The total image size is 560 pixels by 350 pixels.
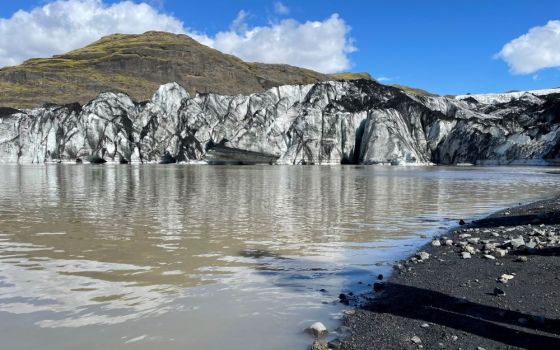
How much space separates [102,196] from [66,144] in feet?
283

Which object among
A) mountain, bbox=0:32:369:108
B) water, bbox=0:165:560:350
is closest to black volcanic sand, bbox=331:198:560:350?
water, bbox=0:165:560:350

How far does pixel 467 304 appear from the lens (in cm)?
746

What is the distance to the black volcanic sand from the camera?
241 inches

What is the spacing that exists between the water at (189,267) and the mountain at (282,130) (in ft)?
248

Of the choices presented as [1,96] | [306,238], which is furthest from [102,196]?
[1,96]

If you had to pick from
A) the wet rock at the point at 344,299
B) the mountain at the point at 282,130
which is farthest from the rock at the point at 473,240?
the mountain at the point at 282,130

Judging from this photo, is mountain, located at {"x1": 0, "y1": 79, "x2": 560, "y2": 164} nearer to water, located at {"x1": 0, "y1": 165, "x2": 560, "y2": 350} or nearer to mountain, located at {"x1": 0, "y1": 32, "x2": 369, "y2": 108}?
mountain, located at {"x1": 0, "y1": 32, "x2": 369, "y2": 108}

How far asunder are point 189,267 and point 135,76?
151902mm

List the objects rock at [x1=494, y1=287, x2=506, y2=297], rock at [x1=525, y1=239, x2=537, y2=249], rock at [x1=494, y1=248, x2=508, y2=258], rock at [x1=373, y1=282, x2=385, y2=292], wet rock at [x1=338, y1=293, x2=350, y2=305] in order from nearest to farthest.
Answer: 1. rock at [x1=494, y1=287, x2=506, y2=297]
2. wet rock at [x1=338, y1=293, x2=350, y2=305]
3. rock at [x1=373, y1=282, x2=385, y2=292]
4. rock at [x1=494, y1=248, x2=508, y2=258]
5. rock at [x1=525, y1=239, x2=537, y2=249]

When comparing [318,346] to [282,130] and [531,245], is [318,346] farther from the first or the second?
[282,130]

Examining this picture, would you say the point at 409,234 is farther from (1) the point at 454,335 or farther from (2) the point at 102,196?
(2) the point at 102,196

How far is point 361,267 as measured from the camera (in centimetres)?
1075

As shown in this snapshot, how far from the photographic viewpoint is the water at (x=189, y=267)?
6.88m

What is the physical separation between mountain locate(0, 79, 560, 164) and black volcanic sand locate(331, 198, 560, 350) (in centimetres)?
8611
